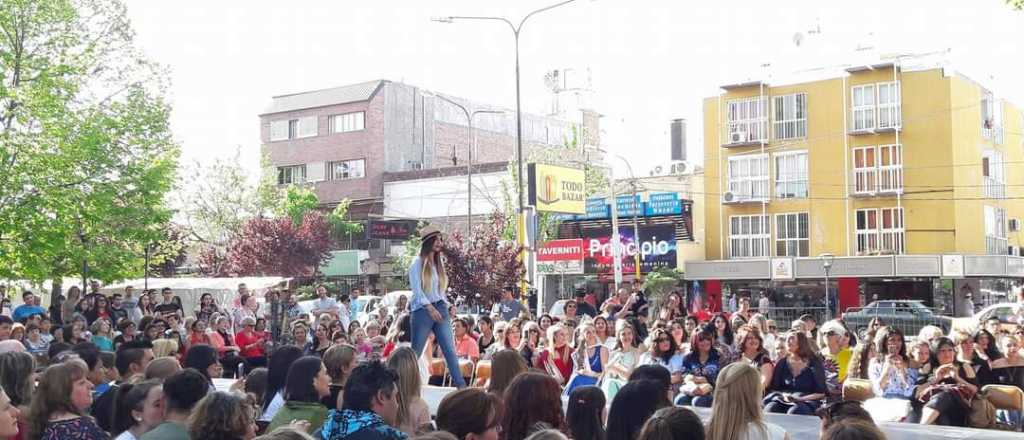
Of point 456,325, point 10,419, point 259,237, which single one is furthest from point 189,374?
point 259,237

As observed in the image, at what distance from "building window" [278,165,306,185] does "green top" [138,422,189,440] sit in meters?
60.5

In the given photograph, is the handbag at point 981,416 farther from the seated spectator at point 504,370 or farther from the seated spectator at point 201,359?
the seated spectator at point 201,359

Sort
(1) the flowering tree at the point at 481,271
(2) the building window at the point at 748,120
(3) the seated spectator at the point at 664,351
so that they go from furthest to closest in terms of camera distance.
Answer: (2) the building window at the point at 748,120
(1) the flowering tree at the point at 481,271
(3) the seated spectator at the point at 664,351

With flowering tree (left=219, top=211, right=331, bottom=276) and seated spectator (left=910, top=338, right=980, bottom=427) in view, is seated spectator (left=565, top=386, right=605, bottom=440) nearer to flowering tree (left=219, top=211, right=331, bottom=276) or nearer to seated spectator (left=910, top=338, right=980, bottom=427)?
seated spectator (left=910, top=338, right=980, bottom=427)

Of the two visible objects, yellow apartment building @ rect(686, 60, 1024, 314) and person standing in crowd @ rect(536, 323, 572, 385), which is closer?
person standing in crowd @ rect(536, 323, 572, 385)

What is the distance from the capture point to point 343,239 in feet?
200

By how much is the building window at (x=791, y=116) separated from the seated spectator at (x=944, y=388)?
1597 inches

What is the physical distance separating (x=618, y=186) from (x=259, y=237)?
20.1m

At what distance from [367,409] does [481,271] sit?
28.6m

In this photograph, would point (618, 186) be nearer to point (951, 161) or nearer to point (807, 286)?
point (807, 286)

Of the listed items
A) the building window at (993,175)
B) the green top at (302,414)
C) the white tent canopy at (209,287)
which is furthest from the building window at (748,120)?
the green top at (302,414)

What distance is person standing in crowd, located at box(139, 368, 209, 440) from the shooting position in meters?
6.16

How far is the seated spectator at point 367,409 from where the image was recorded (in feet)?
18.6

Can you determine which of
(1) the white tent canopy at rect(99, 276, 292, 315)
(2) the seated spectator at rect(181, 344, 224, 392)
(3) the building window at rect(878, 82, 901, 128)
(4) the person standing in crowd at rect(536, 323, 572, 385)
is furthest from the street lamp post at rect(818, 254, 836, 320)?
(2) the seated spectator at rect(181, 344, 224, 392)
